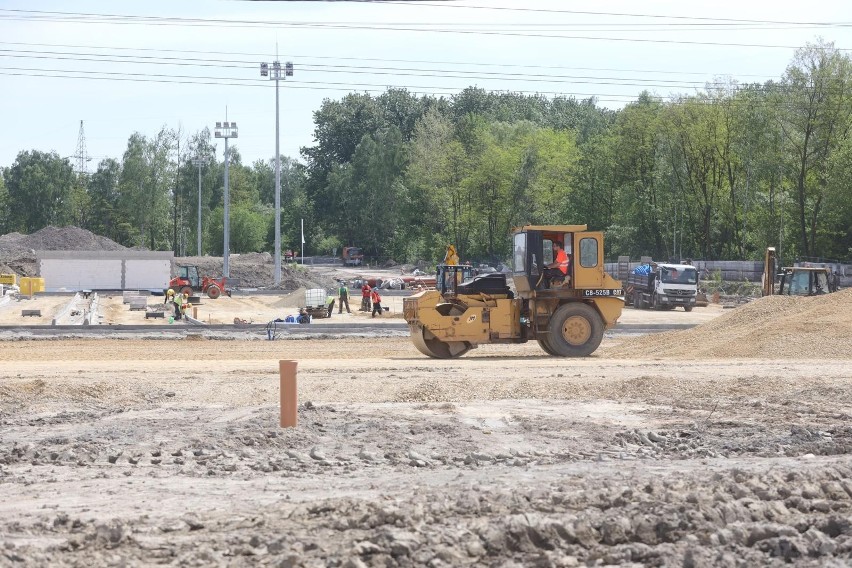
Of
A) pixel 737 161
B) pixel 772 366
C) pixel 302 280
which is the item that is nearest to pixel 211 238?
pixel 302 280

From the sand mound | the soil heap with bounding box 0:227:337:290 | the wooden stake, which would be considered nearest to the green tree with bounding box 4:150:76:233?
the soil heap with bounding box 0:227:337:290

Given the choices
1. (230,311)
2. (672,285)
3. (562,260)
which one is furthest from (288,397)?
(672,285)

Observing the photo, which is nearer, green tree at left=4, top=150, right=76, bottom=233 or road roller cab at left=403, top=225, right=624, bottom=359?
road roller cab at left=403, top=225, right=624, bottom=359

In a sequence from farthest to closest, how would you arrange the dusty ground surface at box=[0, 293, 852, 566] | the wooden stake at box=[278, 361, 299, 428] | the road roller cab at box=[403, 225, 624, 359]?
the road roller cab at box=[403, 225, 624, 359]
the wooden stake at box=[278, 361, 299, 428]
the dusty ground surface at box=[0, 293, 852, 566]

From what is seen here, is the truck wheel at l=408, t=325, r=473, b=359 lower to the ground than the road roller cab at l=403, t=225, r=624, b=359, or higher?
lower

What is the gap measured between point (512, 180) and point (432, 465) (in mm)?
75988

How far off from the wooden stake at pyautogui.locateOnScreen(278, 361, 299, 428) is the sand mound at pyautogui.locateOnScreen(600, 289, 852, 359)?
A: 12809 millimetres

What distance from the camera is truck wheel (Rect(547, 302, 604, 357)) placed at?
74.4 ft

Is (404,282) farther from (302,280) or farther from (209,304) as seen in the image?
(209,304)

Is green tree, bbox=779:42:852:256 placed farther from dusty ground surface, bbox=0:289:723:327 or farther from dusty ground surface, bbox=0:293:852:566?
dusty ground surface, bbox=0:293:852:566

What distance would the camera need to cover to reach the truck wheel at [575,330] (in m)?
22.7

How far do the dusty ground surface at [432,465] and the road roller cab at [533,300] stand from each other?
4.40 ft

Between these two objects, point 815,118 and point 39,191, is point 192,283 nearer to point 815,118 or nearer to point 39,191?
point 815,118

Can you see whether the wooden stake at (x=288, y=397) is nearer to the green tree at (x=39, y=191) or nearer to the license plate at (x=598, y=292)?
the license plate at (x=598, y=292)
